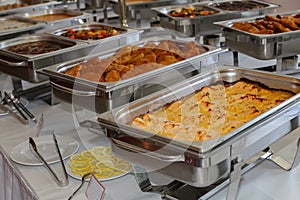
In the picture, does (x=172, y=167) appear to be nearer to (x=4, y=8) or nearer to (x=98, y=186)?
(x=98, y=186)

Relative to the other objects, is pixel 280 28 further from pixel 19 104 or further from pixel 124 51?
pixel 19 104

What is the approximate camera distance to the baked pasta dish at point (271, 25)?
187cm

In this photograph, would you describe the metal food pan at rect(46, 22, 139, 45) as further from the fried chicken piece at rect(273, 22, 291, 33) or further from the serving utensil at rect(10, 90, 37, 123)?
the fried chicken piece at rect(273, 22, 291, 33)

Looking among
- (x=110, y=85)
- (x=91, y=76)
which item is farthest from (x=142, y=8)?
(x=110, y=85)

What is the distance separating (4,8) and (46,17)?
1.62 ft

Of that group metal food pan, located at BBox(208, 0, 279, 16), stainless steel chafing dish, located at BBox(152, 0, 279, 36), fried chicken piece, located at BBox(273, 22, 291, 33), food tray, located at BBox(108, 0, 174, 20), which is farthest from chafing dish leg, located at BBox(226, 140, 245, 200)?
food tray, located at BBox(108, 0, 174, 20)

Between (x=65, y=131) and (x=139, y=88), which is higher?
(x=139, y=88)

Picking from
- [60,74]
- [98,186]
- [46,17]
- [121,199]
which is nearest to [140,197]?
[121,199]

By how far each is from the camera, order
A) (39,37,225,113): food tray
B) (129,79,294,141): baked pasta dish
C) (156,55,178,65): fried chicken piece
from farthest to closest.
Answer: (156,55,178,65): fried chicken piece → (39,37,225,113): food tray → (129,79,294,141): baked pasta dish

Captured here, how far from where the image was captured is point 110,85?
1.33 meters

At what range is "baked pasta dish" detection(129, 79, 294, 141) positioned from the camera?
3.39 ft

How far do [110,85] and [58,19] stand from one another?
4.39 feet

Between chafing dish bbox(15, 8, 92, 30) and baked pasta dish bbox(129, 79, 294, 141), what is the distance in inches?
50.6

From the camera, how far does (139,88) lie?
1.41 metres
